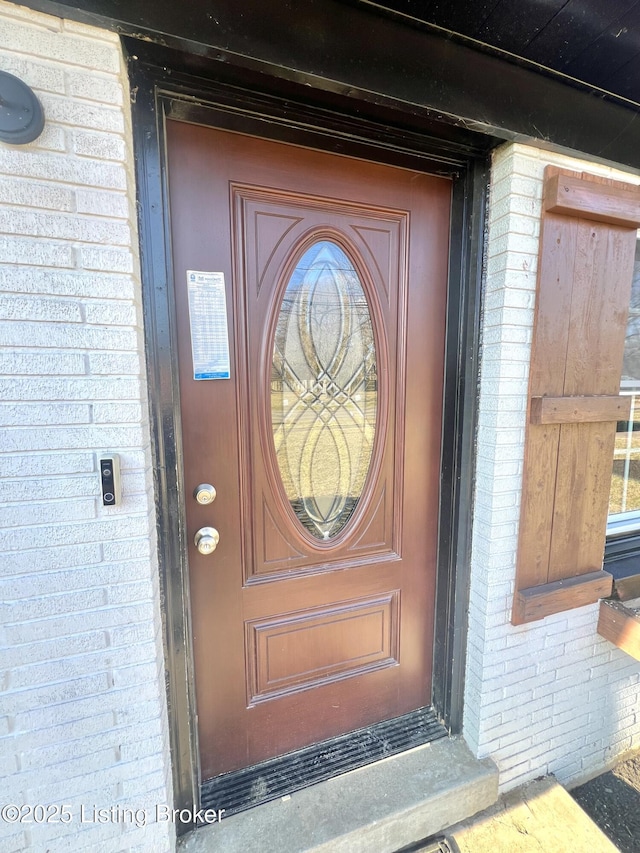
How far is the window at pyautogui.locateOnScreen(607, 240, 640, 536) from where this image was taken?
175 cm

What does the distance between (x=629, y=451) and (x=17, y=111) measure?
252 cm

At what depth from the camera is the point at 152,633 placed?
38.5 inches

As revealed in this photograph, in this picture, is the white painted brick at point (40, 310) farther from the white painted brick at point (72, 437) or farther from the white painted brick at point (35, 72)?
the white painted brick at point (35, 72)

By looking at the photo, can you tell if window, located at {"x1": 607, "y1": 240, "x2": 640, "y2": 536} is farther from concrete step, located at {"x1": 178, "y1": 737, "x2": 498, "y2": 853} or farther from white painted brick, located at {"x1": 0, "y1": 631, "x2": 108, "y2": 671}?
white painted brick, located at {"x1": 0, "y1": 631, "x2": 108, "y2": 671}

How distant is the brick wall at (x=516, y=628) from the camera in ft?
3.98

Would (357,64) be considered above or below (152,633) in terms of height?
above

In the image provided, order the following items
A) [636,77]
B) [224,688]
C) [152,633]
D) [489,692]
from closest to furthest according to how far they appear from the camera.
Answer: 1. [152,633]
2. [636,77]
3. [224,688]
4. [489,692]

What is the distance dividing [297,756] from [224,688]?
41 cm

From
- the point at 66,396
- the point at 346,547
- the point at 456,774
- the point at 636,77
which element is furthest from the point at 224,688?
the point at 636,77

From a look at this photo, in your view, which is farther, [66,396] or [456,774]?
[456,774]

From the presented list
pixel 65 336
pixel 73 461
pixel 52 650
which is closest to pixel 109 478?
pixel 73 461

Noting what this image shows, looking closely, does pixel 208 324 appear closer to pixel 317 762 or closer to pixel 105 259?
pixel 105 259

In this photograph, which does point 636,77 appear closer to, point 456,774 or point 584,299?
point 584,299

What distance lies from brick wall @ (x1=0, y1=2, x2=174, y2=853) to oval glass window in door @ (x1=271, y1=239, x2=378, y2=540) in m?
0.45
